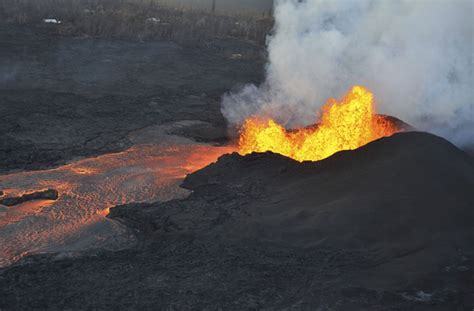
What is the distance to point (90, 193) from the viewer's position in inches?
334

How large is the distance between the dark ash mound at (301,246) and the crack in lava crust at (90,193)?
1.11 feet

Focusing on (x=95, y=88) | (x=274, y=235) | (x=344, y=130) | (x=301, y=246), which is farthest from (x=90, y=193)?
(x=95, y=88)

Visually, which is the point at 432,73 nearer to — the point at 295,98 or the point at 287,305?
the point at 295,98

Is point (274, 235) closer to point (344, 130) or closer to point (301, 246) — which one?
point (301, 246)

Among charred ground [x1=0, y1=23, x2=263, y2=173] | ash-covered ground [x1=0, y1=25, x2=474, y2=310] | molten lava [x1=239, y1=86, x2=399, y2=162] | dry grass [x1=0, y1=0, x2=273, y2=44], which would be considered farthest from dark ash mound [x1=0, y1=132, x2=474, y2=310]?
dry grass [x1=0, y1=0, x2=273, y2=44]

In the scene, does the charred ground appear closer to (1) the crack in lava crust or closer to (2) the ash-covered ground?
(2) the ash-covered ground

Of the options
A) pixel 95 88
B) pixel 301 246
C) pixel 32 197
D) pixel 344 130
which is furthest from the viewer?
pixel 95 88

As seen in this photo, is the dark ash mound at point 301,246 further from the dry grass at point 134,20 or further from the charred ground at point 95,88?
the dry grass at point 134,20

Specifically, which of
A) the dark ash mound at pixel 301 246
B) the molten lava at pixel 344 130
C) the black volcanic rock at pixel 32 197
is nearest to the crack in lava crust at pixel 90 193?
the black volcanic rock at pixel 32 197

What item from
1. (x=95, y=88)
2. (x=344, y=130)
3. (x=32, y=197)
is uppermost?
(x=344, y=130)

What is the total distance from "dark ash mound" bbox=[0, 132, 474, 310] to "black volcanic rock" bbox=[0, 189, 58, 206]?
3.83 feet

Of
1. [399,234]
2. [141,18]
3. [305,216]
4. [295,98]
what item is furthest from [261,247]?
[141,18]

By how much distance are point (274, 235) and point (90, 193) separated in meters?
3.23

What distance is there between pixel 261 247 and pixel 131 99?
8669 mm
